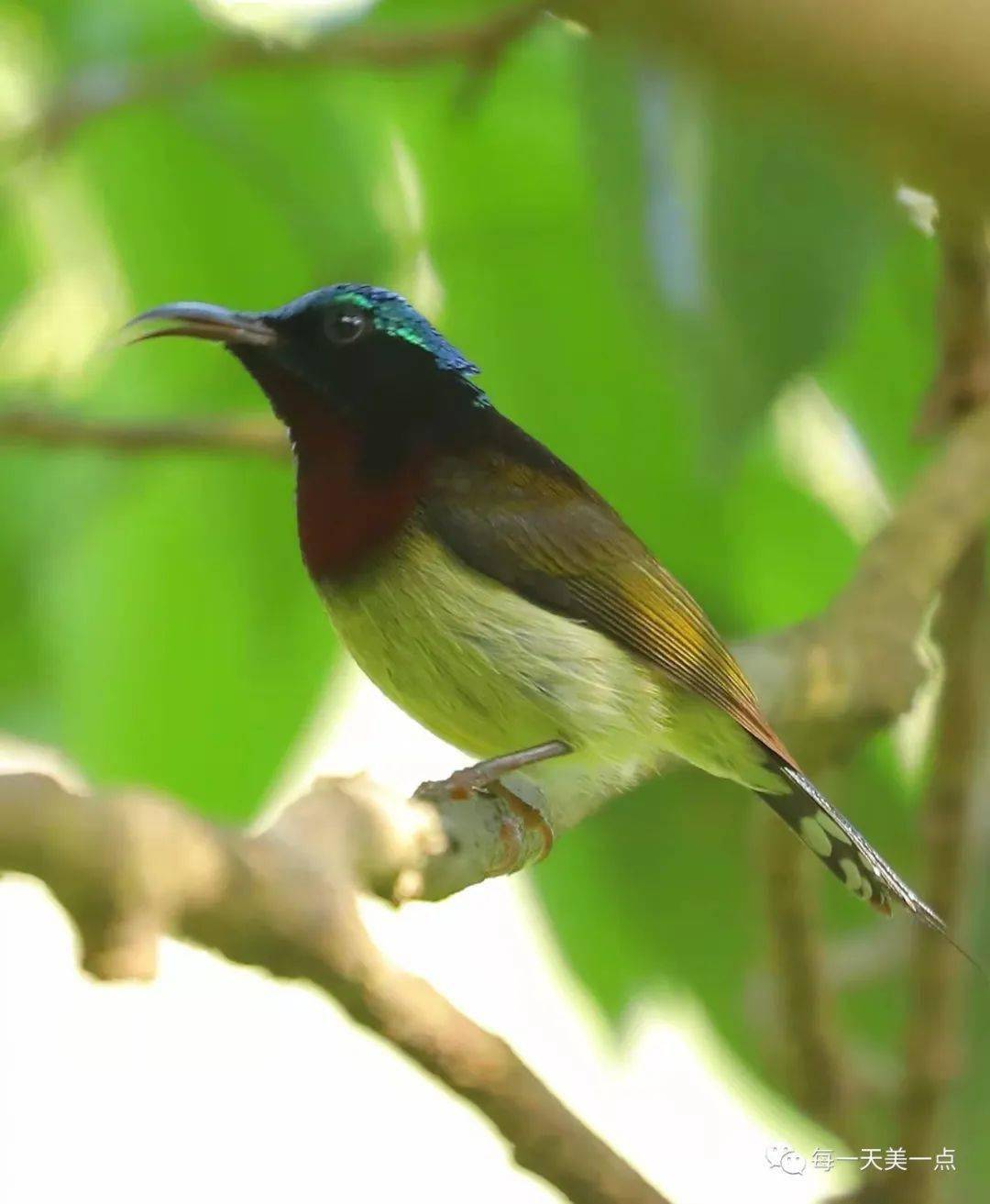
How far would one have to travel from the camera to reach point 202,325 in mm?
2773

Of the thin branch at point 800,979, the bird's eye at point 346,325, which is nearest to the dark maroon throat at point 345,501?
the bird's eye at point 346,325

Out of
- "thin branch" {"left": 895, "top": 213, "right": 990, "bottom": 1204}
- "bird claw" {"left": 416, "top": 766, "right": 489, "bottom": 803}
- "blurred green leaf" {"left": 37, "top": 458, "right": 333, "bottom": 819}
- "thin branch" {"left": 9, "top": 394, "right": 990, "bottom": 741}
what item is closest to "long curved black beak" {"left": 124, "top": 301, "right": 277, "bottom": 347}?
"thin branch" {"left": 9, "top": 394, "right": 990, "bottom": 741}

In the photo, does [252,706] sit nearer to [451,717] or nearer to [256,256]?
[451,717]

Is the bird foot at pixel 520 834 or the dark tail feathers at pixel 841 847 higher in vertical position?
the dark tail feathers at pixel 841 847

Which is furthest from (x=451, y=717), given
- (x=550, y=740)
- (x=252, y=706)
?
(x=252, y=706)

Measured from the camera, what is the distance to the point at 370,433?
298 cm

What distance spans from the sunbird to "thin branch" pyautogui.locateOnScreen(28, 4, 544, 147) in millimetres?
436

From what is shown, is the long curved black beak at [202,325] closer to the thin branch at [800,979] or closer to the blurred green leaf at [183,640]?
the blurred green leaf at [183,640]

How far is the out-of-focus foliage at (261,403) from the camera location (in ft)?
10.1

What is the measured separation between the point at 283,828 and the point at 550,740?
4.88ft

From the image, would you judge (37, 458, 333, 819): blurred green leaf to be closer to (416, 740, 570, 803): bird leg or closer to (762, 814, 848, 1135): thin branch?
(416, 740, 570, 803): bird leg

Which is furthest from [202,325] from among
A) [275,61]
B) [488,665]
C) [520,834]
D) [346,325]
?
[520,834]

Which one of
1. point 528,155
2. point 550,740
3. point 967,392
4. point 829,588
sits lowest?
point 550,740

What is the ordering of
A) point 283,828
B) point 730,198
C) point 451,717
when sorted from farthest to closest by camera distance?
point 451,717 < point 730,198 < point 283,828
